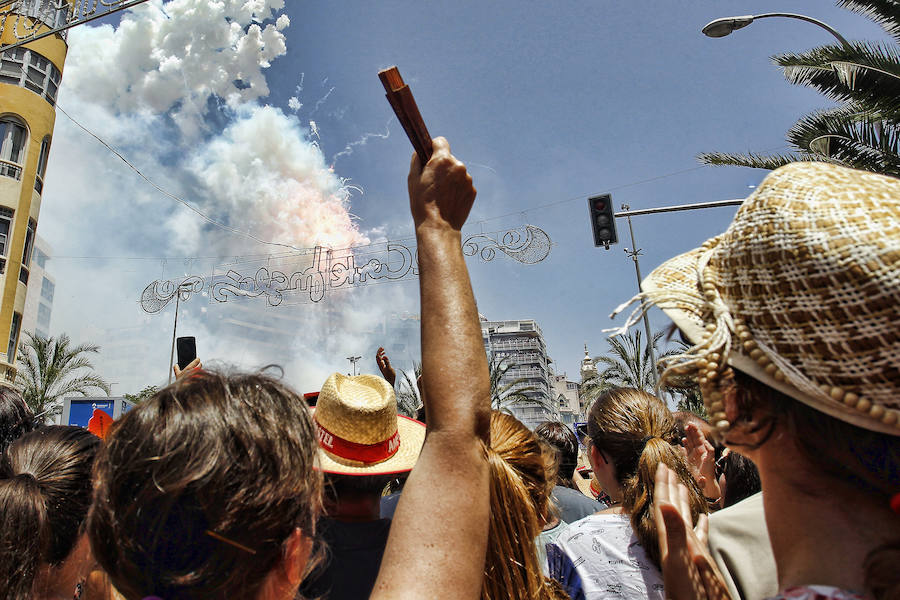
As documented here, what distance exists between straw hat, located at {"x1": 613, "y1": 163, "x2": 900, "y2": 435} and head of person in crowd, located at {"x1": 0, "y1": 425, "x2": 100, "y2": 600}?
190 cm

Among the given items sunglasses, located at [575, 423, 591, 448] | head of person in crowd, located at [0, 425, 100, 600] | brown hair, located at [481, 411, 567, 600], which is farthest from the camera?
sunglasses, located at [575, 423, 591, 448]

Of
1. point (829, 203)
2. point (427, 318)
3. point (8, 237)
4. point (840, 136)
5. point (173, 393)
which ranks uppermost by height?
point (8, 237)

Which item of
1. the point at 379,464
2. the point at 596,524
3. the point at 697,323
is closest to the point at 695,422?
the point at 596,524

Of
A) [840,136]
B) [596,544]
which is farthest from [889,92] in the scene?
[596,544]

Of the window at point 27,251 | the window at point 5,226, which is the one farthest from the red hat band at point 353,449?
the window at point 27,251

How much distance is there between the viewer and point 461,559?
99 cm

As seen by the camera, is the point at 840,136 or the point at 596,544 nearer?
the point at 596,544

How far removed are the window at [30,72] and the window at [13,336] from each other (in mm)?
7246

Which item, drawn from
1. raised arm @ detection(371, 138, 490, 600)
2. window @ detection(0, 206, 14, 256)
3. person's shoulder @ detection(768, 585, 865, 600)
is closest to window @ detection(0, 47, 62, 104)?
window @ detection(0, 206, 14, 256)

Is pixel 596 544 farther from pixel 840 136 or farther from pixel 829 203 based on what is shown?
pixel 840 136

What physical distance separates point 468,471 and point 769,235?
25.7 inches

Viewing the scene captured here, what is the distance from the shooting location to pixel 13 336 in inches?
732

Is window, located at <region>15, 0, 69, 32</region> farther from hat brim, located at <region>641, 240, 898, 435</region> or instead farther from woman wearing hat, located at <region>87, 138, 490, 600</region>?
hat brim, located at <region>641, 240, 898, 435</region>

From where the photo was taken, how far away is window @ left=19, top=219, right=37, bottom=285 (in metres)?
18.8
